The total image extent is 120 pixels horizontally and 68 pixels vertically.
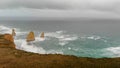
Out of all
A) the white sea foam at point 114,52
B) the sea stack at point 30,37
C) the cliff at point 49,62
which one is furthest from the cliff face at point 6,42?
the white sea foam at point 114,52

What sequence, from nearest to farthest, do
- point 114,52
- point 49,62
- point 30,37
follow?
point 49,62, point 114,52, point 30,37

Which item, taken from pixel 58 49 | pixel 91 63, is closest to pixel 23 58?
pixel 91 63

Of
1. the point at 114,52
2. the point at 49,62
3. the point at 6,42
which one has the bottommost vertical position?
the point at 49,62

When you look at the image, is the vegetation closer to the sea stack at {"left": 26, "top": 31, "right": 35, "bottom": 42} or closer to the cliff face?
the cliff face

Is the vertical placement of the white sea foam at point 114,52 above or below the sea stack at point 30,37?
below

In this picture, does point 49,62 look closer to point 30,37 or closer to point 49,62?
point 49,62

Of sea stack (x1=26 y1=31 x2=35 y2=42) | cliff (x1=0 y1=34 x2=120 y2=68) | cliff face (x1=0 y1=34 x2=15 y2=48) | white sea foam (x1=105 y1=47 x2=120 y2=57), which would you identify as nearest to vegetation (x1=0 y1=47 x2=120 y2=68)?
cliff (x1=0 y1=34 x2=120 y2=68)

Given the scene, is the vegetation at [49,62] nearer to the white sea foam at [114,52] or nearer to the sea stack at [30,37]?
the white sea foam at [114,52]

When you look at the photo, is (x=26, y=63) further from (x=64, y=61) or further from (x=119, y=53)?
(x=119, y=53)

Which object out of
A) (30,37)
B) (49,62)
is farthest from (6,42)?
(30,37)

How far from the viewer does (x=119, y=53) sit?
10775 centimetres

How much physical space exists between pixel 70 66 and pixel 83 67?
10.3 ft

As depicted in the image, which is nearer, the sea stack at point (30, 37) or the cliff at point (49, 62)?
the cliff at point (49, 62)

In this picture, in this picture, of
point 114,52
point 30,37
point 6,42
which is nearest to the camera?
point 6,42
